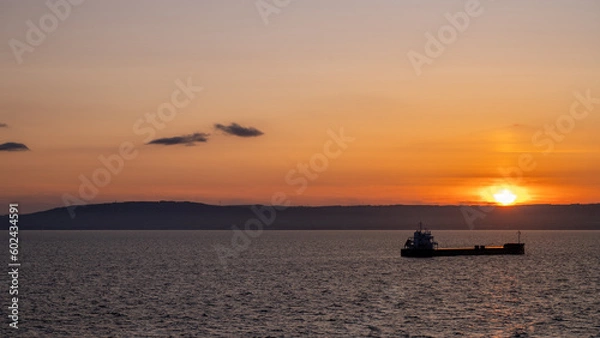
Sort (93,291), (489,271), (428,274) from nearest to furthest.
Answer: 1. (93,291)
2. (428,274)
3. (489,271)

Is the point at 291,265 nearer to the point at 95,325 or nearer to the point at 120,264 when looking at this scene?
the point at 120,264

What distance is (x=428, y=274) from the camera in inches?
5679

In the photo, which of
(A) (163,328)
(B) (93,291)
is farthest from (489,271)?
(A) (163,328)

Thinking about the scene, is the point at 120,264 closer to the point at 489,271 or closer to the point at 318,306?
the point at 489,271

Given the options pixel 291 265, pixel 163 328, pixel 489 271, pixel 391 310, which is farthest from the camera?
pixel 291 265

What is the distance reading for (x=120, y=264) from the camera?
181 m

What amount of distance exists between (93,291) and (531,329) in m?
64.8

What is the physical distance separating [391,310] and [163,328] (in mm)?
28450

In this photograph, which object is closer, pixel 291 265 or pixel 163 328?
pixel 163 328

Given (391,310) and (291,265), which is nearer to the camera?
(391,310)

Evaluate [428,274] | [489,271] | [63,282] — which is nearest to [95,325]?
[63,282]

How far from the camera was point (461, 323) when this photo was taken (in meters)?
79.6

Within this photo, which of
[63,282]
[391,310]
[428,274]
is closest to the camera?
[391,310]

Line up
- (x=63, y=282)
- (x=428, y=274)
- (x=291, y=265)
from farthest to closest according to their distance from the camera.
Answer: (x=291, y=265) < (x=428, y=274) < (x=63, y=282)
